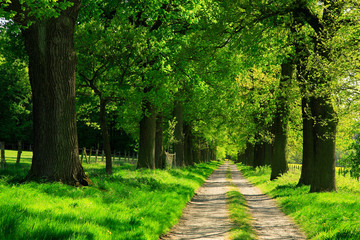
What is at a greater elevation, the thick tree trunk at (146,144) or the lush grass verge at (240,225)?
the thick tree trunk at (146,144)

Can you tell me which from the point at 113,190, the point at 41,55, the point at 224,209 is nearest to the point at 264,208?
the point at 224,209

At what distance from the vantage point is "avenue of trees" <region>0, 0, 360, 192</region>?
1027 cm

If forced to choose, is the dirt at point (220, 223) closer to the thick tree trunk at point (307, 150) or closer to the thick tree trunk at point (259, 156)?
the thick tree trunk at point (307, 150)

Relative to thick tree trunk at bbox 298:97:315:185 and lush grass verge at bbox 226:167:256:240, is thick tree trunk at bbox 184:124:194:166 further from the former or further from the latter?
lush grass verge at bbox 226:167:256:240

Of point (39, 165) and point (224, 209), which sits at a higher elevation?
point (39, 165)

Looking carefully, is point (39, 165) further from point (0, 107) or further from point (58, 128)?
point (0, 107)

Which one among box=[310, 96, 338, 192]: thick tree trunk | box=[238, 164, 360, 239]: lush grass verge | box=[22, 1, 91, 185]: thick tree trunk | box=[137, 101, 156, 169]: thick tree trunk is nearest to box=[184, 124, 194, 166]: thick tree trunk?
box=[137, 101, 156, 169]: thick tree trunk

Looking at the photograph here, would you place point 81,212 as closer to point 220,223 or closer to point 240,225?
point 220,223

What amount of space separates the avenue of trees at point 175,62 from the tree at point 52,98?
1.3 inches

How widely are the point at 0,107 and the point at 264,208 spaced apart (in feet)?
212

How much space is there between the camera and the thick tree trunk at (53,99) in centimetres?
1023

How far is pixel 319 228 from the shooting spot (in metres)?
8.89

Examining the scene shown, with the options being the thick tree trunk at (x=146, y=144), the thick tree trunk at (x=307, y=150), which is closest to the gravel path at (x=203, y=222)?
the thick tree trunk at (x=307, y=150)

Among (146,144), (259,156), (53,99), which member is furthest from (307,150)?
(259,156)
